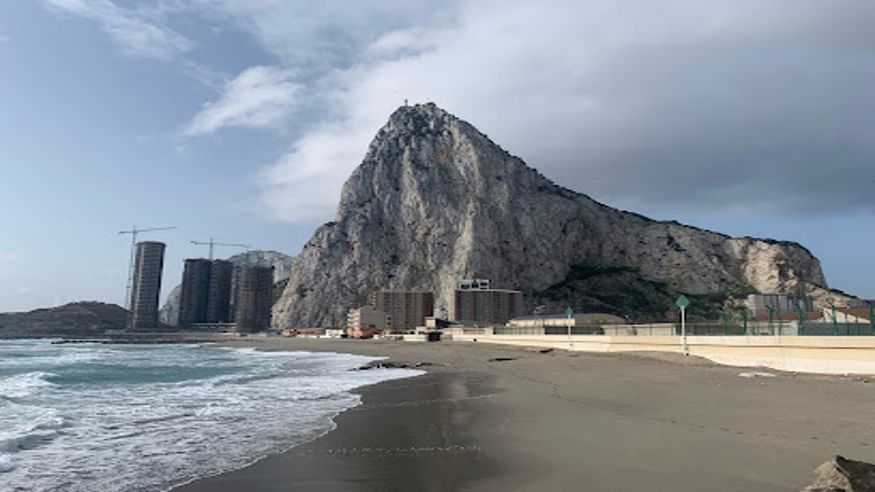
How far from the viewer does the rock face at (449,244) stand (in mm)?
180625

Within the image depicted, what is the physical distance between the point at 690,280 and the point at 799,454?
198m

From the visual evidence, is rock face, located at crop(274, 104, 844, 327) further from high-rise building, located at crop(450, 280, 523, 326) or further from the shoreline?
the shoreline

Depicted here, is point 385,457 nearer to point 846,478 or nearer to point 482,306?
point 846,478

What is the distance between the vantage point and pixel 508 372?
35094mm

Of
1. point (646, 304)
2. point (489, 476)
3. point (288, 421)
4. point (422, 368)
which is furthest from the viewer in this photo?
point (646, 304)

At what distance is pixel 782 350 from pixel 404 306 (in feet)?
480

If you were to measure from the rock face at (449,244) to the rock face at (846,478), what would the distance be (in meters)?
167

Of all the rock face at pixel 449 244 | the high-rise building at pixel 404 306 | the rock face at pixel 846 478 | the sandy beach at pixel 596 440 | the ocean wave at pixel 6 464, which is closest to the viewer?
the rock face at pixel 846 478

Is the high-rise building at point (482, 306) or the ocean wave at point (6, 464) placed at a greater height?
the high-rise building at point (482, 306)

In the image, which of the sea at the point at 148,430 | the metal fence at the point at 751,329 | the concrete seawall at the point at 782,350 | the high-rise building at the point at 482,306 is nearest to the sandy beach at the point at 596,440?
the sea at the point at 148,430

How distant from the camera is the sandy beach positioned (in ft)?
29.0

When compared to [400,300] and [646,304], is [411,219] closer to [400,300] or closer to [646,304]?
[400,300]

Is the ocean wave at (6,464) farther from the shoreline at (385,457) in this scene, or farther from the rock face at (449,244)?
the rock face at (449,244)

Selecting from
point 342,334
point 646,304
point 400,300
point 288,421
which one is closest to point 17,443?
point 288,421
